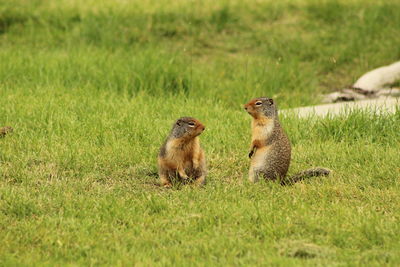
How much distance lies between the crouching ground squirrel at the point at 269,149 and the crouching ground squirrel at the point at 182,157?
465 mm

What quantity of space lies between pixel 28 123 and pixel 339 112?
10.9ft

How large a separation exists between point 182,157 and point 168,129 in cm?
160

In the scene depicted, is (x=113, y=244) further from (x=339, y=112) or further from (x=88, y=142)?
(x=339, y=112)

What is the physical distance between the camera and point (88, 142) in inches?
298

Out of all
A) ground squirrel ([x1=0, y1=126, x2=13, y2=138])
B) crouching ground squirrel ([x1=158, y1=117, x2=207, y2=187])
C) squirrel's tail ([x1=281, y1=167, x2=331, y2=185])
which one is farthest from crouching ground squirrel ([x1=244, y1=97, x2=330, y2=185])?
ground squirrel ([x1=0, y1=126, x2=13, y2=138])

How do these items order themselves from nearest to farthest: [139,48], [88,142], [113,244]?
[113,244]
[88,142]
[139,48]

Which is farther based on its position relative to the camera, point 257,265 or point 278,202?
point 278,202

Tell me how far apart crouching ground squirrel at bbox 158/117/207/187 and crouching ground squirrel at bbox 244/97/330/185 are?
47 cm

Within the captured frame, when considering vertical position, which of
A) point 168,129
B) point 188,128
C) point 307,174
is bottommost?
Answer: point 168,129

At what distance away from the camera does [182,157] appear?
21.2 ft

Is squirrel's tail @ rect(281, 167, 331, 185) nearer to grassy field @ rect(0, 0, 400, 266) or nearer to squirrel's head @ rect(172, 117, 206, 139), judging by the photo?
grassy field @ rect(0, 0, 400, 266)

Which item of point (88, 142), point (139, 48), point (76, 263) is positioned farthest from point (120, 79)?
point (76, 263)

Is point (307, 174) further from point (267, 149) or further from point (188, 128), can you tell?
point (188, 128)

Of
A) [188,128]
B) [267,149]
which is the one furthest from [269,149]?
[188,128]
